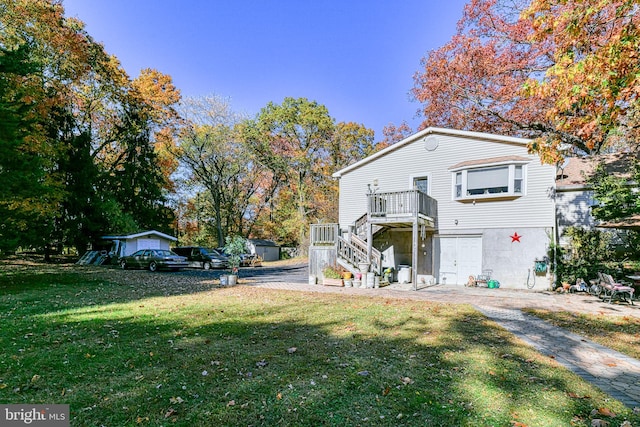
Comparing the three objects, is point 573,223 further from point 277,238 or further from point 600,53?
point 277,238

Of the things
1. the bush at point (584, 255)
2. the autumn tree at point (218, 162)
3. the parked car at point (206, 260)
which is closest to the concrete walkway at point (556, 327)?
the bush at point (584, 255)

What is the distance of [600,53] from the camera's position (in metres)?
5.82

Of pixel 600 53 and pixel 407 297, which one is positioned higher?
pixel 600 53

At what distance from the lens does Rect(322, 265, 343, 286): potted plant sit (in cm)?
1386

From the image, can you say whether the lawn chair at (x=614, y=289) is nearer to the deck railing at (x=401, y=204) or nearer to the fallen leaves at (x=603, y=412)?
the deck railing at (x=401, y=204)

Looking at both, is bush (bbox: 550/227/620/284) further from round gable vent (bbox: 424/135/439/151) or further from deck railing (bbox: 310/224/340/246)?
deck railing (bbox: 310/224/340/246)

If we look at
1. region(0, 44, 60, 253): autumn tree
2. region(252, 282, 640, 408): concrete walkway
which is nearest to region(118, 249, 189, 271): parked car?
region(0, 44, 60, 253): autumn tree

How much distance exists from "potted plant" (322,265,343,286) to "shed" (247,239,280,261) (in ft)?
60.9

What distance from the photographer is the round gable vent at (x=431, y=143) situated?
14953 millimetres

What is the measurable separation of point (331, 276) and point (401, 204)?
4286mm

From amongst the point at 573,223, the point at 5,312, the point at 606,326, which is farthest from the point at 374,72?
the point at 5,312

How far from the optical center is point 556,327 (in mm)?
6988

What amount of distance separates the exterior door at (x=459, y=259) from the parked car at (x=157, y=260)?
1532 cm

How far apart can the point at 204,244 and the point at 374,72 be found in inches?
1090
